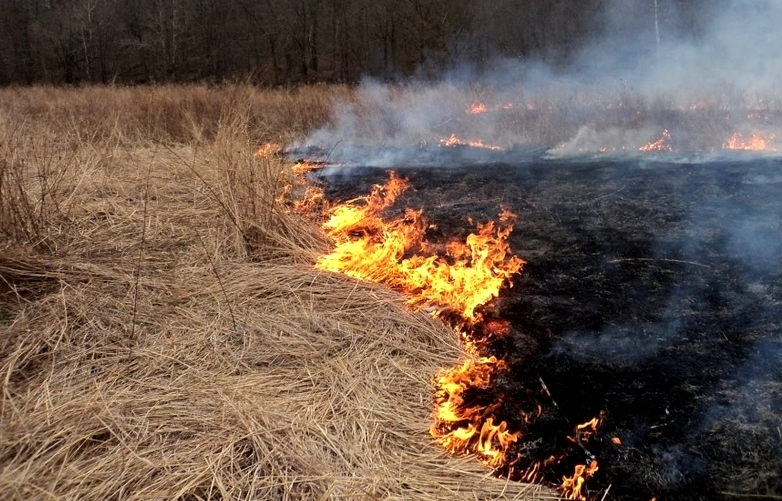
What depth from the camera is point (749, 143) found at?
5.91 meters

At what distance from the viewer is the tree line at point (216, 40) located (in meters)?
16.8

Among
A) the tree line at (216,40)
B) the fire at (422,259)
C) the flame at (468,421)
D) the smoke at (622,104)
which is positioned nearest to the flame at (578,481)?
the flame at (468,421)

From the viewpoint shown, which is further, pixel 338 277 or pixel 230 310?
pixel 338 277

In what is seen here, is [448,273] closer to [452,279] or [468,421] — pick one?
[452,279]

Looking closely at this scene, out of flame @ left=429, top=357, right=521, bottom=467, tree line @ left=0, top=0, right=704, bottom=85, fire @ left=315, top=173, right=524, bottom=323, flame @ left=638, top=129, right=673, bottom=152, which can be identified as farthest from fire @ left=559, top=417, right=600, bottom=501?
tree line @ left=0, top=0, right=704, bottom=85

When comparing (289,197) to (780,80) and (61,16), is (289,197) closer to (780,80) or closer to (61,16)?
(780,80)

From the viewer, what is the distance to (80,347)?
2539 mm

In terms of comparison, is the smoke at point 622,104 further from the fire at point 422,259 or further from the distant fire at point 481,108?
the fire at point 422,259

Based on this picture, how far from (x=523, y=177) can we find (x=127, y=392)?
3.94m

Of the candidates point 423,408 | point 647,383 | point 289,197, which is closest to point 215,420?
point 423,408

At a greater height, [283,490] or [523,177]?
[523,177]

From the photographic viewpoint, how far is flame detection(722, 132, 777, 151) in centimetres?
568

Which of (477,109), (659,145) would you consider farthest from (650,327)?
(477,109)

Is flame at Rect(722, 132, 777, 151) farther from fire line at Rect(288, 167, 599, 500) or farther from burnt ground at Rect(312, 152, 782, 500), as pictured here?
fire line at Rect(288, 167, 599, 500)
